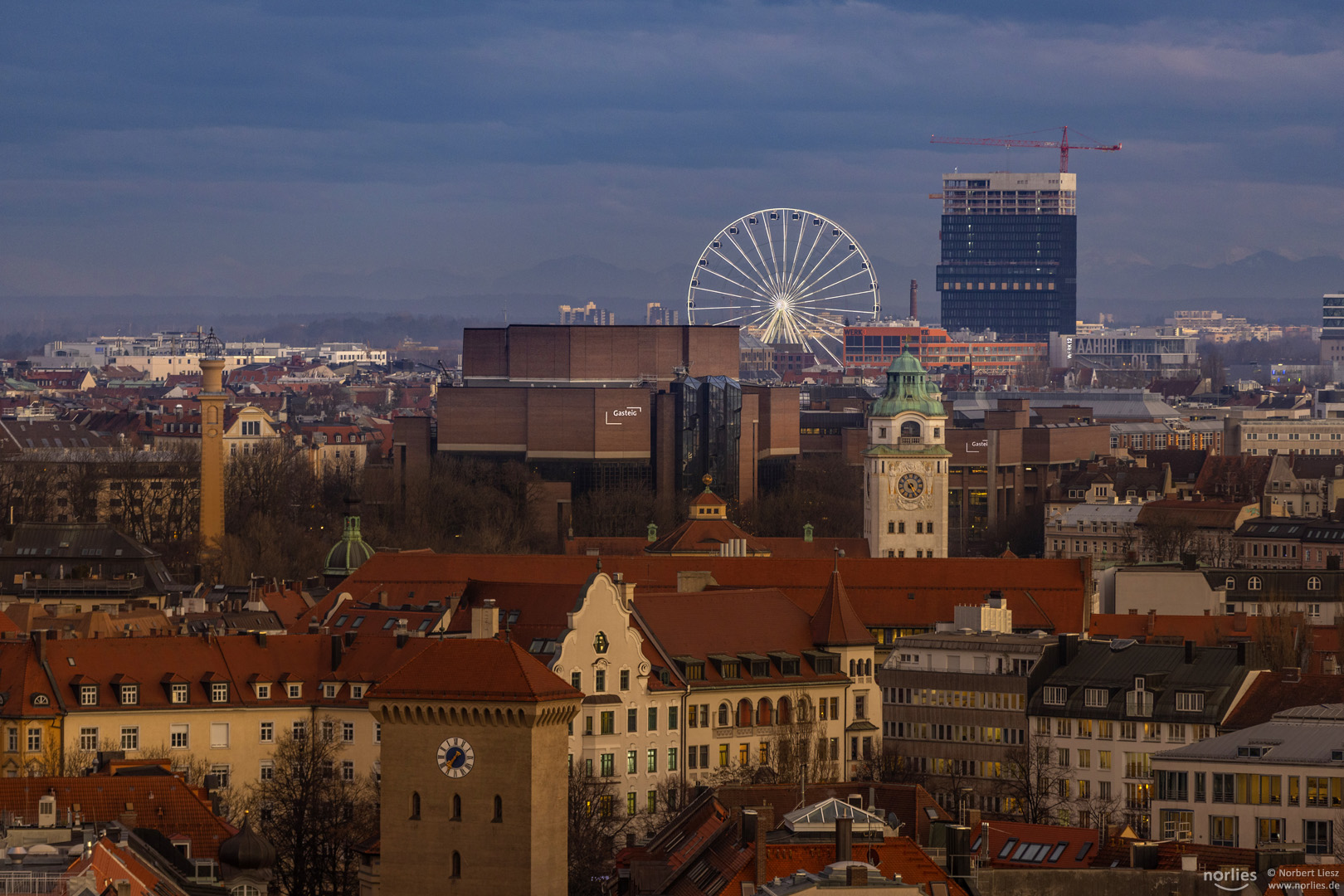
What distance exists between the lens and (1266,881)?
69.1 m

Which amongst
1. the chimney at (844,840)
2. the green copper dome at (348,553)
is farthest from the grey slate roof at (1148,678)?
the green copper dome at (348,553)

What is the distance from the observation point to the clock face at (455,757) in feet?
280

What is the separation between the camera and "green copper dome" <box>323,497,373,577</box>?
168 metres

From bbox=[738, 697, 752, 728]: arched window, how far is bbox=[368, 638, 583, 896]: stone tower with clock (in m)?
39.0

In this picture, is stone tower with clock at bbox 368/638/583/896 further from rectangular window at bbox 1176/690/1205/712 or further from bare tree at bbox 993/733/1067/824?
rectangular window at bbox 1176/690/1205/712

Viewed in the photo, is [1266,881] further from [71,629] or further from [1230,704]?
[71,629]

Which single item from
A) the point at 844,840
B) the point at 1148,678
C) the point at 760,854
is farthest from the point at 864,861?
the point at 1148,678

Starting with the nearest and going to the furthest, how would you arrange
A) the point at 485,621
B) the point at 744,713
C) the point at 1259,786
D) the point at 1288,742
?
1. the point at 1259,786
2. the point at 1288,742
3. the point at 485,621
4. the point at 744,713

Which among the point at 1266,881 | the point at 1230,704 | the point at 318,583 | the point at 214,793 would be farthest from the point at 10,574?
the point at 1266,881

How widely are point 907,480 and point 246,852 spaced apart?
9449 cm

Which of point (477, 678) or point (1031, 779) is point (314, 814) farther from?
point (1031, 779)

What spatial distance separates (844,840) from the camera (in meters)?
71.4

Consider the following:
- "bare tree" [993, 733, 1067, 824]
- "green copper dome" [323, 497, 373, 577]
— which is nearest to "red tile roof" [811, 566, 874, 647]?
"bare tree" [993, 733, 1067, 824]

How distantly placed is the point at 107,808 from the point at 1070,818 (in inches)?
1528
